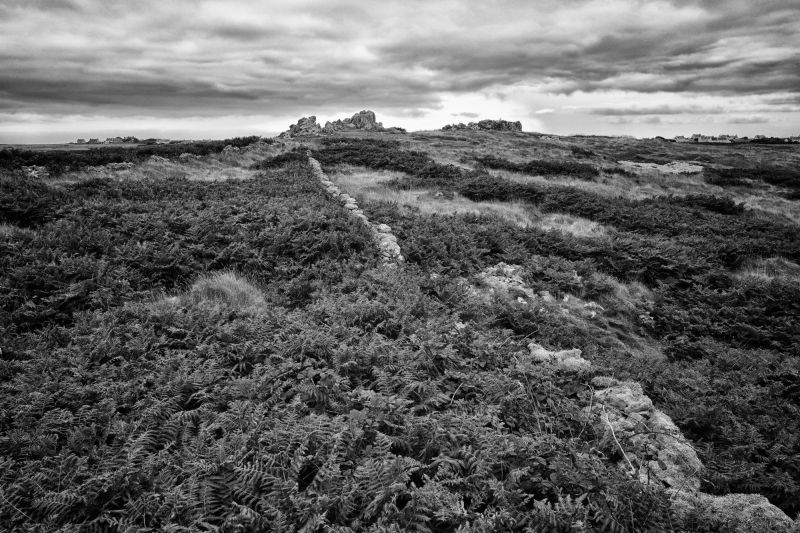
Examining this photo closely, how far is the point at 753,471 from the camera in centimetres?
441

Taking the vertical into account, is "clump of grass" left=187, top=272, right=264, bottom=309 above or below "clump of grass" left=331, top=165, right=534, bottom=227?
below

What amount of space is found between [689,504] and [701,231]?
14577mm

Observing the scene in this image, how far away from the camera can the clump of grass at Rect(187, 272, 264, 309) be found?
22.4 feet

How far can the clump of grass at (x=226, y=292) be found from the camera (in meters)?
6.83

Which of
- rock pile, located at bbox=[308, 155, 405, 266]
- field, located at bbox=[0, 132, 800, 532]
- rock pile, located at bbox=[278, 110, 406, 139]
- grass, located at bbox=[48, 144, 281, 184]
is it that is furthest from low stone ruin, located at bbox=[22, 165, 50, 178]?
rock pile, located at bbox=[278, 110, 406, 139]

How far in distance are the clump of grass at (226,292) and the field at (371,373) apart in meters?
0.05

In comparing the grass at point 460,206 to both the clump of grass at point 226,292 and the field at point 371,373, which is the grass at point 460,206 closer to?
the field at point 371,373

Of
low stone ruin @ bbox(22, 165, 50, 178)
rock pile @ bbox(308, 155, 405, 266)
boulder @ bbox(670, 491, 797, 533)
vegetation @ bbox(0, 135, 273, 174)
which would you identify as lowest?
boulder @ bbox(670, 491, 797, 533)

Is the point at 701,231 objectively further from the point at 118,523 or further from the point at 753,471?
the point at 118,523

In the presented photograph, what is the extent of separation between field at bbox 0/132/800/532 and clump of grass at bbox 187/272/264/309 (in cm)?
5

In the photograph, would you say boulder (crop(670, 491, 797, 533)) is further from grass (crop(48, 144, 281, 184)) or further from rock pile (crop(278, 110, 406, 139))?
rock pile (crop(278, 110, 406, 139))

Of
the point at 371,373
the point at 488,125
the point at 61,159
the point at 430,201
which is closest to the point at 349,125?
the point at 488,125

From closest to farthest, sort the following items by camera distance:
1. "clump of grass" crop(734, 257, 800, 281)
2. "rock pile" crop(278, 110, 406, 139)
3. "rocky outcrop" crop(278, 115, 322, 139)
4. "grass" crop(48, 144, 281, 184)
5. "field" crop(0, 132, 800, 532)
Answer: "field" crop(0, 132, 800, 532), "clump of grass" crop(734, 257, 800, 281), "grass" crop(48, 144, 281, 184), "rocky outcrop" crop(278, 115, 322, 139), "rock pile" crop(278, 110, 406, 139)

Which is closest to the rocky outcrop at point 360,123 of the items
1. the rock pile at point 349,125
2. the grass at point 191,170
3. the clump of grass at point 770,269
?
the rock pile at point 349,125
